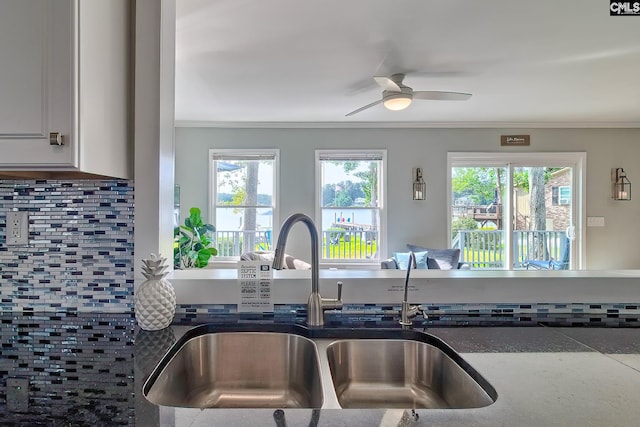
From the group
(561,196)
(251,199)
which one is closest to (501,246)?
(561,196)

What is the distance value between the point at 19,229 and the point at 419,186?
4557 millimetres

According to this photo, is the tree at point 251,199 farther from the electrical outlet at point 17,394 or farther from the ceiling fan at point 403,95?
the electrical outlet at point 17,394

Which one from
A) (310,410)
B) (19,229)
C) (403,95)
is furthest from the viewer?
(403,95)

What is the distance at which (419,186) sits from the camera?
493 centimetres

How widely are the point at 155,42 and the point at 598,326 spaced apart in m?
1.88

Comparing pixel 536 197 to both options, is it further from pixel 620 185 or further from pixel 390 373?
pixel 390 373

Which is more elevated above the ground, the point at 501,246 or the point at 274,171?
the point at 274,171

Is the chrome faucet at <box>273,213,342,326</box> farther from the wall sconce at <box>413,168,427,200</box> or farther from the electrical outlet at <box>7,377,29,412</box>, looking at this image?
the wall sconce at <box>413,168,427,200</box>

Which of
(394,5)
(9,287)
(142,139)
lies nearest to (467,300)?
(142,139)

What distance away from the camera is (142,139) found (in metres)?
1.18

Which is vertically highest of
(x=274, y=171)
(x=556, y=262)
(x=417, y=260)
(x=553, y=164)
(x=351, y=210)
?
(x=553, y=164)

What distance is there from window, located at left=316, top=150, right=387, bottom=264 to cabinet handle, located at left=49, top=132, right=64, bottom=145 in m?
4.18

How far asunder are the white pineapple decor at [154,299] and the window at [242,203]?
3.88 meters

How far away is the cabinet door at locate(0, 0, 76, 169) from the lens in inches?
34.3
